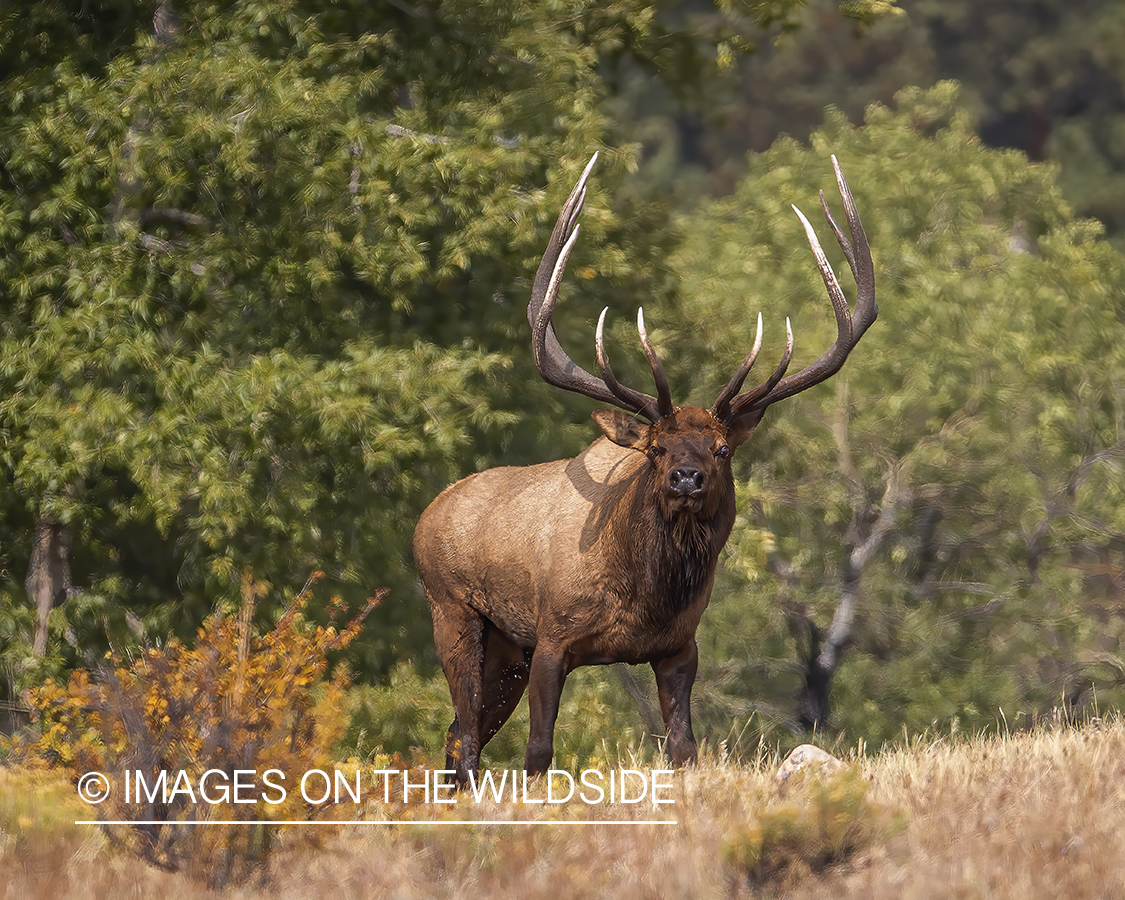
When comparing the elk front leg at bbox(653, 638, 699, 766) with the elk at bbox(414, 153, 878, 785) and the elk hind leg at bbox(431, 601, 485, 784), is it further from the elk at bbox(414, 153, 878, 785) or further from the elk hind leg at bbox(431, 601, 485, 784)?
the elk hind leg at bbox(431, 601, 485, 784)

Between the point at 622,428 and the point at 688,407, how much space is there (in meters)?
0.48

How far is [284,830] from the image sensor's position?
253 inches

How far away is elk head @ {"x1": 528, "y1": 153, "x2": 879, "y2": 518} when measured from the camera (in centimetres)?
787

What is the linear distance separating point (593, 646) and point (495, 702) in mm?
1529

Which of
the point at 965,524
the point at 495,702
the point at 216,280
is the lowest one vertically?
the point at 965,524

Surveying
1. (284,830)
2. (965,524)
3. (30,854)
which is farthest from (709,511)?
(965,524)

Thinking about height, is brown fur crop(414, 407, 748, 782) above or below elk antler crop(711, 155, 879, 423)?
below

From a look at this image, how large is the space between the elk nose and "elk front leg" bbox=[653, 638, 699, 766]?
1.22 m

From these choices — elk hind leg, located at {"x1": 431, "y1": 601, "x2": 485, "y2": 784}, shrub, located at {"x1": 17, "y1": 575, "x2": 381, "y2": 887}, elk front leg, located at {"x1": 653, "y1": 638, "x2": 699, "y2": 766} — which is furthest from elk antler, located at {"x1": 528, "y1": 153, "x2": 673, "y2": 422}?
shrub, located at {"x1": 17, "y1": 575, "x2": 381, "y2": 887}

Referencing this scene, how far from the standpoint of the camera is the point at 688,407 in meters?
8.18

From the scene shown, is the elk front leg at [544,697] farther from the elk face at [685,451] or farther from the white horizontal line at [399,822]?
the white horizontal line at [399,822]

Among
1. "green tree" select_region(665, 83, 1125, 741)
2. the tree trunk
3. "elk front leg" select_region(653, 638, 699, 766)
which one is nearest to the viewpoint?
"elk front leg" select_region(653, 638, 699, 766)

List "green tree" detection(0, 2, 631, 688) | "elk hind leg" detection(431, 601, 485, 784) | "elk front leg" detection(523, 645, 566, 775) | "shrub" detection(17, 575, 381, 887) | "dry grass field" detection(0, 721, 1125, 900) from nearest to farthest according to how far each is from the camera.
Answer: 1. "dry grass field" detection(0, 721, 1125, 900)
2. "shrub" detection(17, 575, 381, 887)
3. "elk front leg" detection(523, 645, 566, 775)
4. "elk hind leg" detection(431, 601, 485, 784)
5. "green tree" detection(0, 2, 631, 688)

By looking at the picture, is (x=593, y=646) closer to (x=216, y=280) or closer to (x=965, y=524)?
(x=216, y=280)
